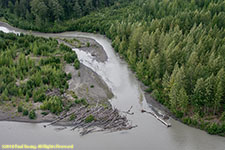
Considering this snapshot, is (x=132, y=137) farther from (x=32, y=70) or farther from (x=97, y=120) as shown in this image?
(x=32, y=70)

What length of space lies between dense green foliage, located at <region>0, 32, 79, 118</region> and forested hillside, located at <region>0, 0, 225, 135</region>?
12482mm

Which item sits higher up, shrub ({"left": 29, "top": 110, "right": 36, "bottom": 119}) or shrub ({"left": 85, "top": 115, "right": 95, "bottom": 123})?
shrub ({"left": 29, "top": 110, "right": 36, "bottom": 119})

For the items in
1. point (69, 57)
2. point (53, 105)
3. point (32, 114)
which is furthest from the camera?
point (69, 57)

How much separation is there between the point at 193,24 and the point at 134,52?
1506cm

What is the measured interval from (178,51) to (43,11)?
39.0 m

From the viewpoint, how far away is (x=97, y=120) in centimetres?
3372

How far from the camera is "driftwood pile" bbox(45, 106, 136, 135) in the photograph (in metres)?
32.9

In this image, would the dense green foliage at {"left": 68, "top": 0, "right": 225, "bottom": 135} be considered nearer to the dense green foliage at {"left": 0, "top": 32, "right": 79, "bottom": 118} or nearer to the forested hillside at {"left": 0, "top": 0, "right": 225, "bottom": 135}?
the forested hillside at {"left": 0, "top": 0, "right": 225, "bottom": 135}

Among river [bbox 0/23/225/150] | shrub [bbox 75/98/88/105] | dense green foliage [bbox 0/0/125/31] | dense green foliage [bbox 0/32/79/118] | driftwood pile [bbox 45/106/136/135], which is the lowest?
river [bbox 0/23/225/150]

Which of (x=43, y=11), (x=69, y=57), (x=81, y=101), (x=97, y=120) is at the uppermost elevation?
(x=43, y=11)

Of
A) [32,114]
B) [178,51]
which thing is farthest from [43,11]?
[32,114]

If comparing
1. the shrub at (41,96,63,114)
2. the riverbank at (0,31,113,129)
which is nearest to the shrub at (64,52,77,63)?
the riverbank at (0,31,113,129)

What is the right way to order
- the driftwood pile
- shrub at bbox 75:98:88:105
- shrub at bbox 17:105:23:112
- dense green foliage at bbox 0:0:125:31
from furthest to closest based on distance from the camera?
dense green foliage at bbox 0:0:125:31
shrub at bbox 75:98:88:105
shrub at bbox 17:105:23:112
the driftwood pile

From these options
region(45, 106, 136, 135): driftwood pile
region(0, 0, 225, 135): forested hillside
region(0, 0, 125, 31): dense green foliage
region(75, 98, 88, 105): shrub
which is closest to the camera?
region(45, 106, 136, 135): driftwood pile
